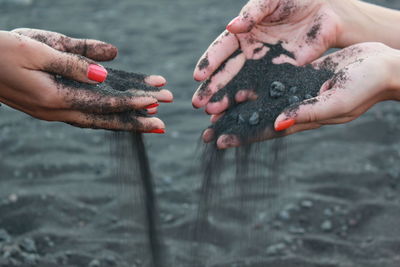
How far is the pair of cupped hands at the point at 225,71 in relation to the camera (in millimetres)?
2088

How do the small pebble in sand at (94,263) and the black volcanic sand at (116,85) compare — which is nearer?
the black volcanic sand at (116,85)

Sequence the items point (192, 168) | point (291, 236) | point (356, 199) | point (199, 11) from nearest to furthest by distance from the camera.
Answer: point (291, 236) < point (356, 199) < point (192, 168) < point (199, 11)

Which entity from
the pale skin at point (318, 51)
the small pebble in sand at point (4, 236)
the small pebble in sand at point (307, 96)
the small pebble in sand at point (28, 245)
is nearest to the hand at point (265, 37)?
the pale skin at point (318, 51)

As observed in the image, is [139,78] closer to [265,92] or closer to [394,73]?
[265,92]

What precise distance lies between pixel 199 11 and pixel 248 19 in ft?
10.2

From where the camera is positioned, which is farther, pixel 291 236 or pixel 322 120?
pixel 291 236

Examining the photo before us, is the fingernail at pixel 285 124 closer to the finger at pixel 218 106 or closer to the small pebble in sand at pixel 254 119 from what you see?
the small pebble in sand at pixel 254 119

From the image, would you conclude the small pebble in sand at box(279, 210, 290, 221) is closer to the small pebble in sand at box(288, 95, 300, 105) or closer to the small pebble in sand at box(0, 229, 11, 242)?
the small pebble in sand at box(288, 95, 300, 105)

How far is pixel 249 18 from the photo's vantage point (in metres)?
2.46

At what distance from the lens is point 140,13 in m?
5.48

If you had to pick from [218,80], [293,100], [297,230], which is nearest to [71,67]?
[218,80]

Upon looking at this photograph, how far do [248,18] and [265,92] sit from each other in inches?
14.5

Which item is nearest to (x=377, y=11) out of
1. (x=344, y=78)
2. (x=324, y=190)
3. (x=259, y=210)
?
(x=344, y=78)

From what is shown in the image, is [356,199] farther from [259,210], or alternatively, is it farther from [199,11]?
[199,11]
